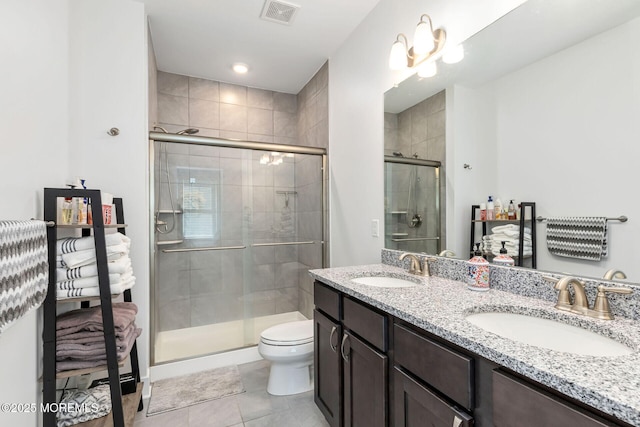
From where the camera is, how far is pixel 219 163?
247 centimetres

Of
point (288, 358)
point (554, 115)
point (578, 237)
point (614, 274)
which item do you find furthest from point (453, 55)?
point (288, 358)

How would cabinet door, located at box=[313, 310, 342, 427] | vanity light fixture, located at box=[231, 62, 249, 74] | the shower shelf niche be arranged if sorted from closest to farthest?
1. cabinet door, located at box=[313, 310, 342, 427]
2. the shower shelf niche
3. vanity light fixture, located at box=[231, 62, 249, 74]

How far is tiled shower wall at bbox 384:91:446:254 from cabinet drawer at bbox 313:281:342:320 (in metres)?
0.62

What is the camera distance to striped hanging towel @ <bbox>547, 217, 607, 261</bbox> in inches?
37.9

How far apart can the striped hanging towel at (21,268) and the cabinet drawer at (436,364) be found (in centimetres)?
121

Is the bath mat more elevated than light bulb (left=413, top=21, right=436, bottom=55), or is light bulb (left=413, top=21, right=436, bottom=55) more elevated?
light bulb (left=413, top=21, right=436, bottom=55)

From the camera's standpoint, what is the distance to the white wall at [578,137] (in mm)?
897

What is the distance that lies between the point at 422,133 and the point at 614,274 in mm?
1063

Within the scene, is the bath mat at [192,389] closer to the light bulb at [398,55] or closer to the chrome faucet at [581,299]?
the chrome faucet at [581,299]

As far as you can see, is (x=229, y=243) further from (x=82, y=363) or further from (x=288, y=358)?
(x=82, y=363)

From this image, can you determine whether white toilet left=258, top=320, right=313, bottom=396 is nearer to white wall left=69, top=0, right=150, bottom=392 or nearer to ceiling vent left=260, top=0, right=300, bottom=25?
white wall left=69, top=0, right=150, bottom=392

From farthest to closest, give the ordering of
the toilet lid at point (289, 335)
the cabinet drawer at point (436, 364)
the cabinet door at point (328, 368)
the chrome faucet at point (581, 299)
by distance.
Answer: the toilet lid at point (289, 335) → the cabinet door at point (328, 368) → the chrome faucet at point (581, 299) → the cabinet drawer at point (436, 364)

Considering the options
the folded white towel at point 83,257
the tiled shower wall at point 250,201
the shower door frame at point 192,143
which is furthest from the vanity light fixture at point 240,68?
the folded white towel at point 83,257

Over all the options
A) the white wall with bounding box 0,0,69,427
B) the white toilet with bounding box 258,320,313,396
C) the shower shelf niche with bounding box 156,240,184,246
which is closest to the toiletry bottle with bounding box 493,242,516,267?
the white toilet with bounding box 258,320,313,396
